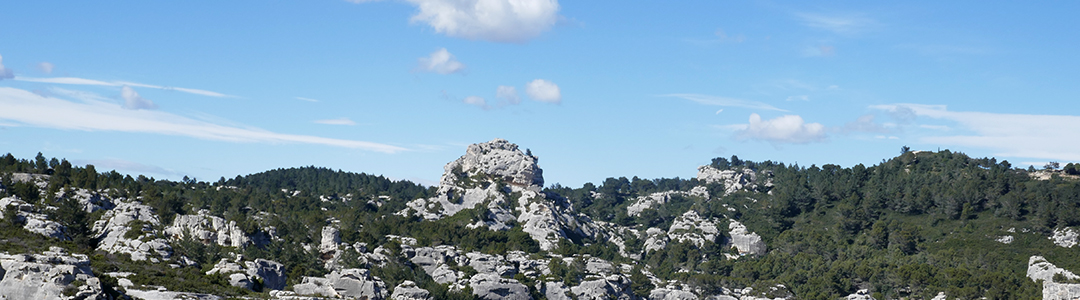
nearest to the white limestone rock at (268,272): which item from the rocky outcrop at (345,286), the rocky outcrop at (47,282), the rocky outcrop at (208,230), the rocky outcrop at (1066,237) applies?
the rocky outcrop at (345,286)

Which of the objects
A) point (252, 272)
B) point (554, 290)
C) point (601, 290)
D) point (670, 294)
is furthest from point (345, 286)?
point (670, 294)

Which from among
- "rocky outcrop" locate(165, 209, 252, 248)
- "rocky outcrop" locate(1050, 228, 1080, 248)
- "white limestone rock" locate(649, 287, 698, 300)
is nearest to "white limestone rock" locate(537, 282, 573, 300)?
"white limestone rock" locate(649, 287, 698, 300)

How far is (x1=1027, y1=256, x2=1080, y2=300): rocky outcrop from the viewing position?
138 meters

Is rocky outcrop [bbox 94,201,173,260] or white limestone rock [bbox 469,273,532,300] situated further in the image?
white limestone rock [bbox 469,273,532,300]

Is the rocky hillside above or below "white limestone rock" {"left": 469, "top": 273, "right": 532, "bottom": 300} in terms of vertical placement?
above

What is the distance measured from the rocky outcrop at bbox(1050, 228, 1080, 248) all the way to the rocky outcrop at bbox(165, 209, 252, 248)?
139493mm

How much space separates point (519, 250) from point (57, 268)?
315ft

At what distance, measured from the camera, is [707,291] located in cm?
16362

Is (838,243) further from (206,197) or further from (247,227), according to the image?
(206,197)

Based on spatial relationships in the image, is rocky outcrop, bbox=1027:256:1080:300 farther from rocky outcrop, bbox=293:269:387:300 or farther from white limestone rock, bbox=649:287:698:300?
rocky outcrop, bbox=293:269:387:300

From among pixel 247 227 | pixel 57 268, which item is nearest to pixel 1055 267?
pixel 247 227

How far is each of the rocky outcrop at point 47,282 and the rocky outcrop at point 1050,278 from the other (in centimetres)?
12632

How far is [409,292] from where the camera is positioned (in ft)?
438

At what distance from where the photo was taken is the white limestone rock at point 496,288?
14738 cm
